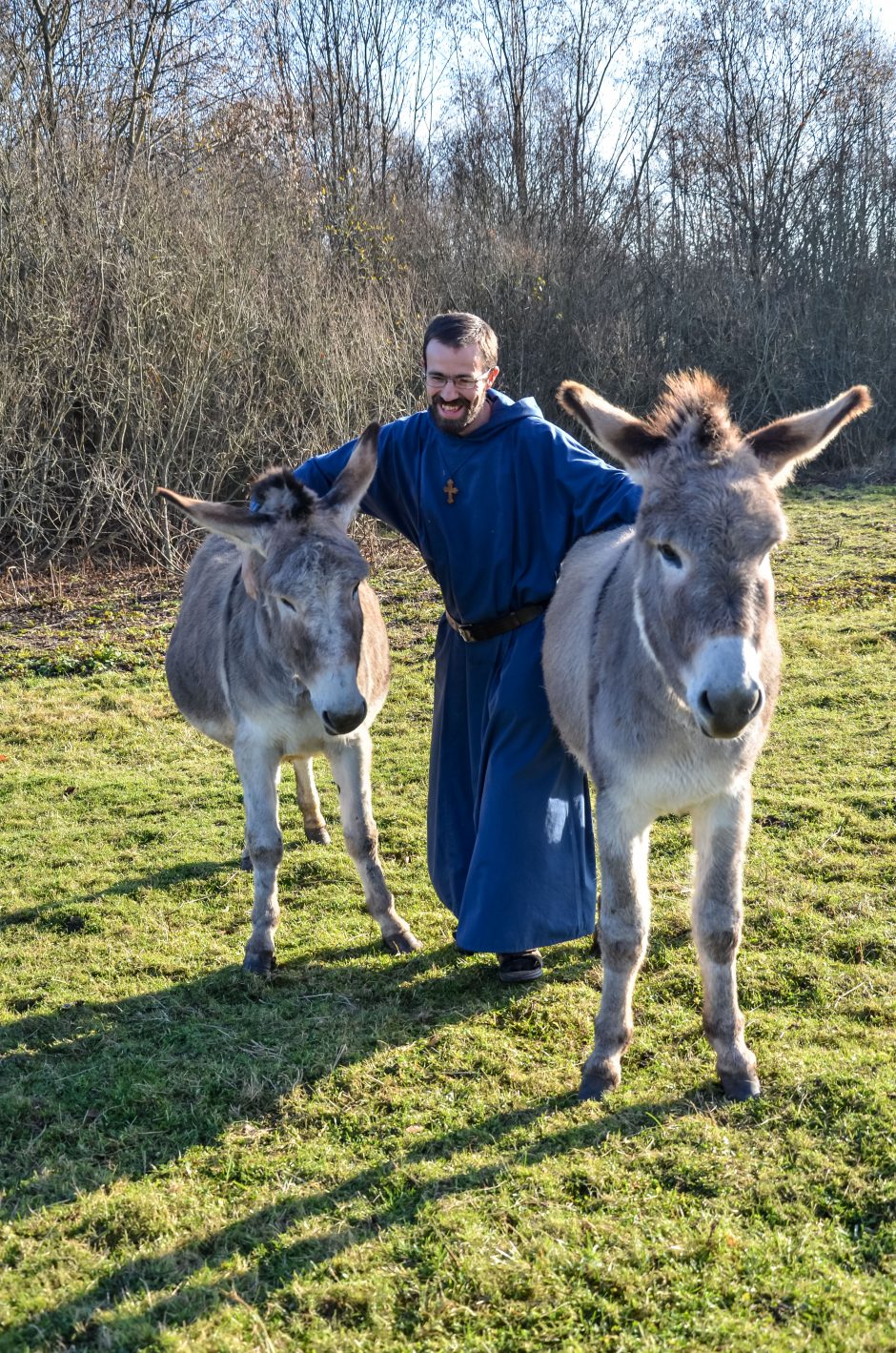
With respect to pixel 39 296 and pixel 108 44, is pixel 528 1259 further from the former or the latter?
pixel 108 44

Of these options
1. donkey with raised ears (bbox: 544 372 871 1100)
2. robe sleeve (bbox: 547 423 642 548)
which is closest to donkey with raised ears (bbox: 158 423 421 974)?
robe sleeve (bbox: 547 423 642 548)

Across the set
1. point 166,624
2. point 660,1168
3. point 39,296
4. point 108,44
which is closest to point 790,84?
point 108,44

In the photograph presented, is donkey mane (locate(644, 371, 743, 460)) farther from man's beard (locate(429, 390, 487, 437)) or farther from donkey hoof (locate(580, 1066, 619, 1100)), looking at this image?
donkey hoof (locate(580, 1066, 619, 1100))

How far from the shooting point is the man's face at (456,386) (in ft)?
12.1

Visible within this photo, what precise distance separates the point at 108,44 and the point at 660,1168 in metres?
14.7

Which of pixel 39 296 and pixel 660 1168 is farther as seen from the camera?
pixel 39 296

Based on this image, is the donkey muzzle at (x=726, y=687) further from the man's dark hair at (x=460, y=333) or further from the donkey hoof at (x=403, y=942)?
the donkey hoof at (x=403, y=942)

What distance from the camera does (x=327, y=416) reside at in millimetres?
12398

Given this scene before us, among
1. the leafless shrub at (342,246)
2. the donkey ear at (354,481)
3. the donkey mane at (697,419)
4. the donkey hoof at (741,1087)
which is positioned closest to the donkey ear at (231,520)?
the donkey ear at (354,481)

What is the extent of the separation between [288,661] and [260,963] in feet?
4.19

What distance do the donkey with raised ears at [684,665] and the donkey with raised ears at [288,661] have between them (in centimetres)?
82

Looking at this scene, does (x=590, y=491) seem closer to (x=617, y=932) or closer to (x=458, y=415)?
(x=458, y=415)

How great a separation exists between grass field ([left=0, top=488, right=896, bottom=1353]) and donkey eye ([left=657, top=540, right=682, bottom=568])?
1.61 meters

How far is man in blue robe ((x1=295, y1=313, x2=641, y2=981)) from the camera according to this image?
12.2 feet
